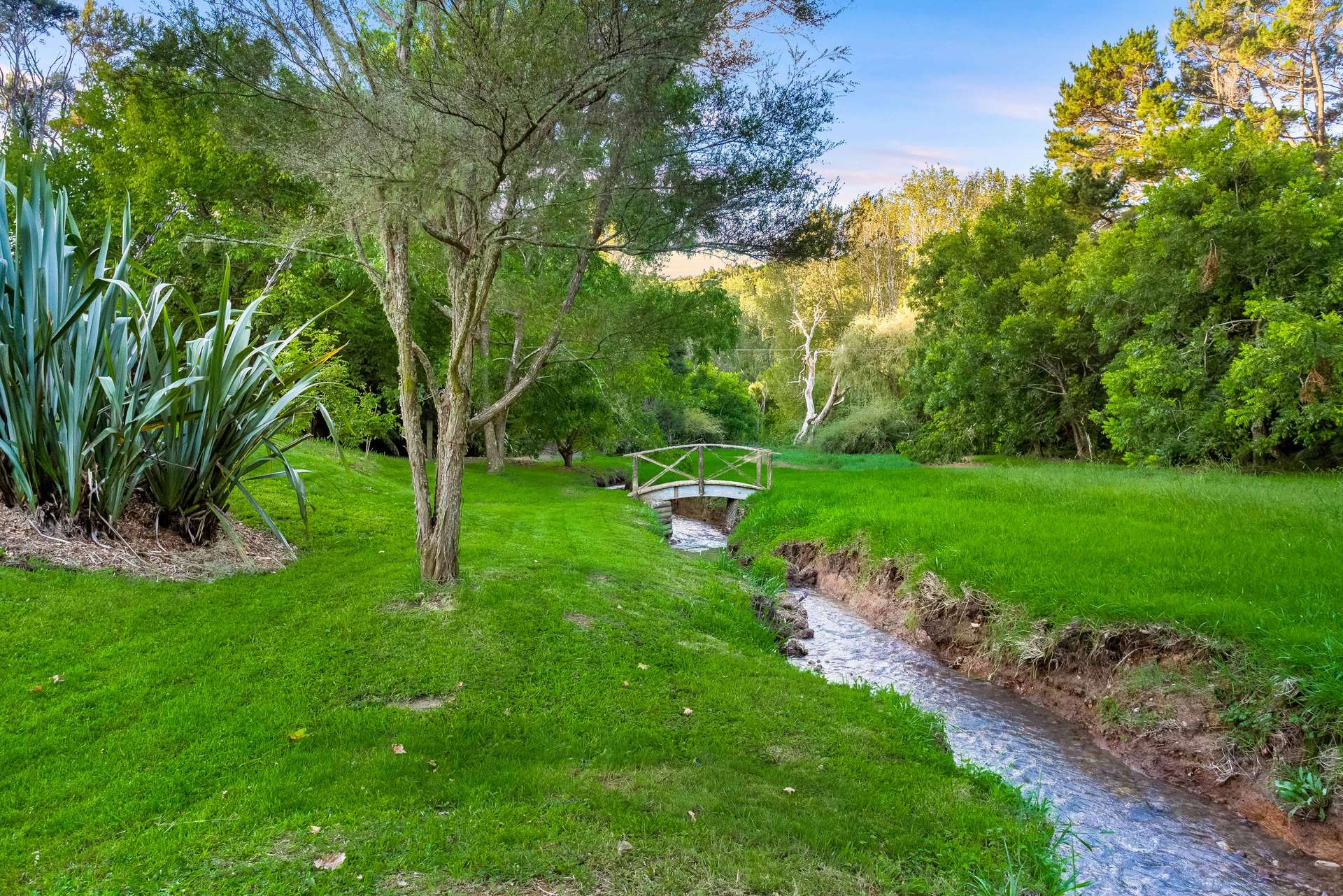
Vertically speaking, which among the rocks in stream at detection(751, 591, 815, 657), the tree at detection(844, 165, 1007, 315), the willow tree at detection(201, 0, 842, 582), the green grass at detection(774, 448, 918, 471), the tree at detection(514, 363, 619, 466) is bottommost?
the rocks in stream at detection(751, 591, 815, 657)

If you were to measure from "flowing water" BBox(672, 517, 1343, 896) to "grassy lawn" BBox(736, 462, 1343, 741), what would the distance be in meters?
0.94

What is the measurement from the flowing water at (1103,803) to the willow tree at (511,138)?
4.76m

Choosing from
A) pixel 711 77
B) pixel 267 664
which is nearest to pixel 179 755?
pixel 267 664

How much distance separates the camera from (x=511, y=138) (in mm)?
5309

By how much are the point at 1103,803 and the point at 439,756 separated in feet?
15.1

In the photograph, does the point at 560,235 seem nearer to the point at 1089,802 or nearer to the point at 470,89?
the point at 470,89

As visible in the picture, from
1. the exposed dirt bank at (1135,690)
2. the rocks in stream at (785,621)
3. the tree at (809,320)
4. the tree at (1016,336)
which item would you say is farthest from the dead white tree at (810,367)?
the exposed dirt bank at (1135,690)

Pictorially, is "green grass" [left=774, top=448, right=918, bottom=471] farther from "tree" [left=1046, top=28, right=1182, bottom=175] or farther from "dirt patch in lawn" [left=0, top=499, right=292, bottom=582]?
"dirt patch in lawn" [left=0, top=499, right=292, bottom=582]

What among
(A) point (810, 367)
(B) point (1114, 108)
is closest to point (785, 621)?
(B) point (1114, 108)

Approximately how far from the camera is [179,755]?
3545mm

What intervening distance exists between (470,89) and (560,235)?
2173 millimetres

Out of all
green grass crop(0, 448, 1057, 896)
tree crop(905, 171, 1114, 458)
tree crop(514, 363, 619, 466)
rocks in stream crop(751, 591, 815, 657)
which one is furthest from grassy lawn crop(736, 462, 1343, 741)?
tree crop(905, 171, 1114, 458)

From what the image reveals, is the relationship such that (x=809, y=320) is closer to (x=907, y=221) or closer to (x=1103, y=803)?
(x=907, y=221)

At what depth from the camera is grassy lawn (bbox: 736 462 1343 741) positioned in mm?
5562
